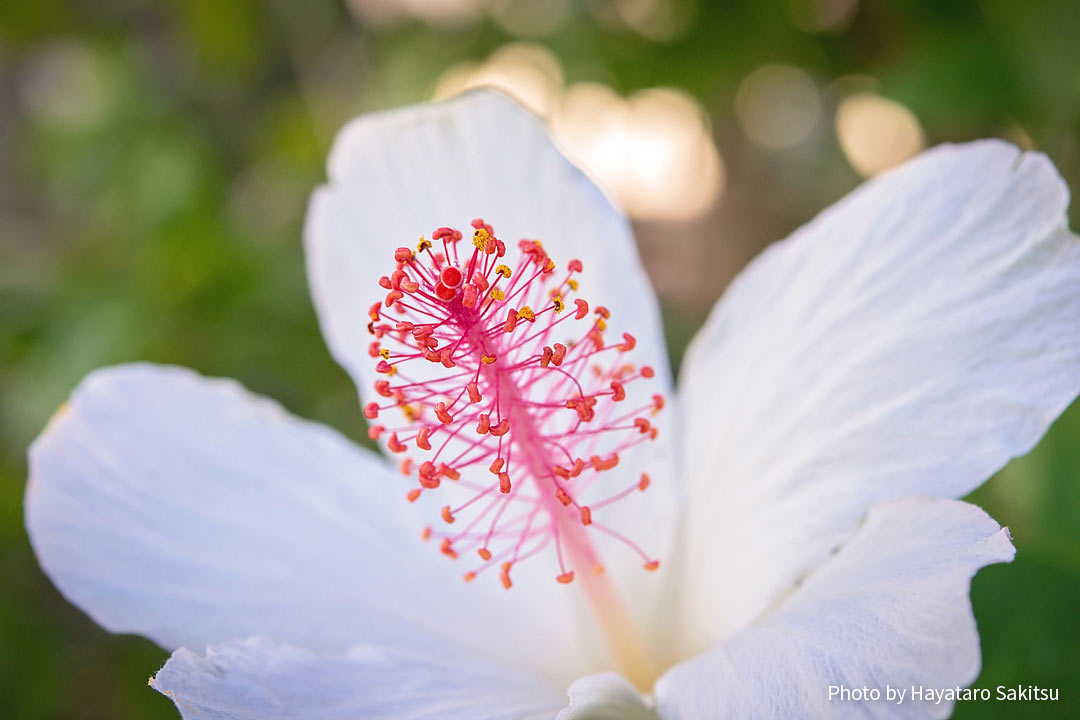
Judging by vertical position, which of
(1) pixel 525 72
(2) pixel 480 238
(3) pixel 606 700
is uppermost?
(1) pixel 525 72

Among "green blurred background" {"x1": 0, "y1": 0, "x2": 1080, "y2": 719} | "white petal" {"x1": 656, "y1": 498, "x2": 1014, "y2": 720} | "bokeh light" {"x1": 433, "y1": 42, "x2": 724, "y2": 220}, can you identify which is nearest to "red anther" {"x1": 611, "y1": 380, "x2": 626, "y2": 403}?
"white petal" {"x1": 656, "y1": 498, "x2": 1014, "y2": 720}

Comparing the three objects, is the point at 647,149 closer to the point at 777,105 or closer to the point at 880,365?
the point at 777,105

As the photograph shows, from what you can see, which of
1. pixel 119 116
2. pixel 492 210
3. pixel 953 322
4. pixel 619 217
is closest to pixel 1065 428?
pixel 953 322

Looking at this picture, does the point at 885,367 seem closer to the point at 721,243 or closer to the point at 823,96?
the point at 823,96

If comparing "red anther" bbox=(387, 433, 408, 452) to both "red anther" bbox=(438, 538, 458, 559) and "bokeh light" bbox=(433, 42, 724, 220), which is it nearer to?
"red anther" bbox=(438, 538, 458, 559)

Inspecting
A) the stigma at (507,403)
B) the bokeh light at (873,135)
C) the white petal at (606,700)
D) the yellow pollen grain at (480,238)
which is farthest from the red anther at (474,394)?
the bokeh light at (873,135)

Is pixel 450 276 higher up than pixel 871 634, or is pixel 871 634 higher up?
pixel 450 276

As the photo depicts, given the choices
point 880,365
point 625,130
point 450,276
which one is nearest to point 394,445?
point 450,276
